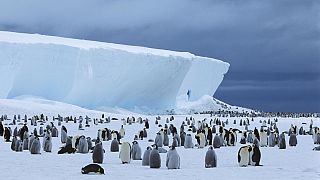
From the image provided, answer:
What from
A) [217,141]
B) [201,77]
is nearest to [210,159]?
[217,141]

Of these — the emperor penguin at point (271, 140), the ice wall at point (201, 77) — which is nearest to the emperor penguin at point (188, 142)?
the emperor penguin at point (271, 140)

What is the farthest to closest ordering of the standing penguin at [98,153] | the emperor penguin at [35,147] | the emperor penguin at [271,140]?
1. the emperor penguin at [271,140]
2. the emperor penguin at [35,147]
3. the standing penguin at [98,153]

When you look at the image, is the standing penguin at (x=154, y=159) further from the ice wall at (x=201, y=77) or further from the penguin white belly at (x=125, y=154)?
the ice wall at (x=201, y=77)

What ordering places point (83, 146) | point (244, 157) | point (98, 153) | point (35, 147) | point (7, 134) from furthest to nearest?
point (7, 134) < point (83, 146) < point (35, 147) < point (98, 153) < point (244, 157)

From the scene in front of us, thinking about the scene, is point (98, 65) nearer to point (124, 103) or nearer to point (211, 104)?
point (124, 103)

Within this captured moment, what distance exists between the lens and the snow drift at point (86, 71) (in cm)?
3758

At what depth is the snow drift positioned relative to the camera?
37578mm

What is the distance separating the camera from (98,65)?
39.8m

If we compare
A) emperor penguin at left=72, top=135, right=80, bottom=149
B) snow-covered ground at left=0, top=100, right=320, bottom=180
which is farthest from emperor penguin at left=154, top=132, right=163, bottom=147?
emperor penguin at left=72, top=135, right=80, bottom=149

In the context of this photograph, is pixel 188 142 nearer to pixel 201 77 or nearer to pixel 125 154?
pixel 125 154

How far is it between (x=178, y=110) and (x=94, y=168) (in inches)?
1550

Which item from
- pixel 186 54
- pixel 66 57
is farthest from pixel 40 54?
pixel 186 54

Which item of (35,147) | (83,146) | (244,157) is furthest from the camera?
(83,146)

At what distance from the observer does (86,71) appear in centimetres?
3959
